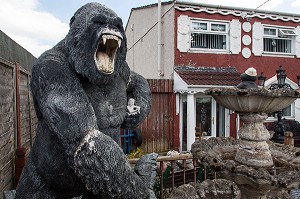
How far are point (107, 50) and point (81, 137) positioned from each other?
0.40m

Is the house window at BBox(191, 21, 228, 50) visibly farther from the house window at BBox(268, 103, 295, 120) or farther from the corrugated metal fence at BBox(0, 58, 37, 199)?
the corrugated metal fence at BBox(0, 58, 37, 199)

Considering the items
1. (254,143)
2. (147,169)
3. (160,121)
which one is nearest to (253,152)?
(254,143)

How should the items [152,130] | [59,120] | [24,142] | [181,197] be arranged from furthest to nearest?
1. [152,130]
2. [24,142]
3. [181,197]
4. [59,120]

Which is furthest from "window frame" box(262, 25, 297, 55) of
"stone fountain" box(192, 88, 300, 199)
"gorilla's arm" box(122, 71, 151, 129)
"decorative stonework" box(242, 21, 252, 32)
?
"gorilla's arm" box(122, 71, 151, 129)

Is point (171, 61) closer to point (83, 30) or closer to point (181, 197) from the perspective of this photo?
point (181, 197)

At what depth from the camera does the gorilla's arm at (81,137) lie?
107cm

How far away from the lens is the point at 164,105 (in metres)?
8.97

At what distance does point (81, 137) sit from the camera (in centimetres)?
111

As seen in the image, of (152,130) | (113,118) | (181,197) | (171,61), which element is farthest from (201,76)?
(113,118)

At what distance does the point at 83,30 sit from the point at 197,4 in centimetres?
871

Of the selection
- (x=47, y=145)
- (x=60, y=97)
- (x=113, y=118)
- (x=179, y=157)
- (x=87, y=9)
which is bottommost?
(x=179, y=157)

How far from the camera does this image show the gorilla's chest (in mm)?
1316

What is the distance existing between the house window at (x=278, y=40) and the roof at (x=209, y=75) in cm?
196

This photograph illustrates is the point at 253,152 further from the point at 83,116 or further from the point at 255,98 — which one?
the point at 83,116
